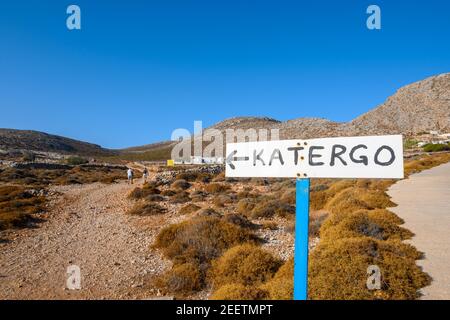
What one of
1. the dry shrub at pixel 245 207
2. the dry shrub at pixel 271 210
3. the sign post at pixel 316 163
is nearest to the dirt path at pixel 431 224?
the sign post at pixel 316 163

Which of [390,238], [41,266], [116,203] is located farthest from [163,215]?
[390,238]

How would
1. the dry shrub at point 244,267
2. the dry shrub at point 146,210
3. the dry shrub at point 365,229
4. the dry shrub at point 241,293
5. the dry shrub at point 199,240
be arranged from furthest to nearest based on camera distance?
the dry shrub at point 146,210
the dry shrub at point 199,240
the dry shrub at point 365,229
the dry shrub at point 244,267
the dry shrub at point 241,293

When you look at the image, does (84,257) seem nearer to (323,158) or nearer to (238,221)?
(238,221)

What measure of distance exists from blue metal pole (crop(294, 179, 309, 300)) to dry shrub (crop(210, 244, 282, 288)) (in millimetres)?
3782

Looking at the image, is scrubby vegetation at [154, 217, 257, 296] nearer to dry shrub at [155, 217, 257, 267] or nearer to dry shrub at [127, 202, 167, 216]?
dry shrub at [155, 217, 257, 267]

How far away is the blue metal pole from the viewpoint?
3.30 meters

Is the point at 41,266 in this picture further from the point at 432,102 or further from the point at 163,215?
the point at 432,102

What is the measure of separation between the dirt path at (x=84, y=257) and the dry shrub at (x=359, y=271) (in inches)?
135

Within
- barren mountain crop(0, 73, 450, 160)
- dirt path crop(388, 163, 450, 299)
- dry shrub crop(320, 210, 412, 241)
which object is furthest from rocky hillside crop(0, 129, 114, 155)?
dry shrub crop(320, 210, 412, 241)

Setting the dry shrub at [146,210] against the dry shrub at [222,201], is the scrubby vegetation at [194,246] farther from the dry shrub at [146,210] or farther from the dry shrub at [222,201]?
the dry shrub at [222,201]

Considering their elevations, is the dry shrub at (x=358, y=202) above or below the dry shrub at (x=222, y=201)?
above

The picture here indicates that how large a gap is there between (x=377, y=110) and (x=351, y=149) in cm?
9665

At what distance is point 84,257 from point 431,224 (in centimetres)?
971

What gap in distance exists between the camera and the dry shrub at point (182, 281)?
7.08 m
